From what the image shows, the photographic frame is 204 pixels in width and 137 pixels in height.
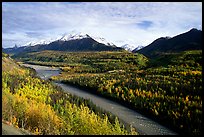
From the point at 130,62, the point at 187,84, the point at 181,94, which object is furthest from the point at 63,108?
the point at 130,62

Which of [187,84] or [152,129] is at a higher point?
[187,84]

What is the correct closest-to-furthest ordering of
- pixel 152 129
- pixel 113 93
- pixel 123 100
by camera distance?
1. pixel 152 129
2. pixel 123 100
3. pixel 113 93

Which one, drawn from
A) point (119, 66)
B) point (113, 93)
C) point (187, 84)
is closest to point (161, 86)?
point (187, 84)

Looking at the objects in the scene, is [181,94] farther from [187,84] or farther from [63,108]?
[63,108]

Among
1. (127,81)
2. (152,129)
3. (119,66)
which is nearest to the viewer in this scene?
(152,129)

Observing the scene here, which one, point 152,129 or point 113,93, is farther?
point 113,93

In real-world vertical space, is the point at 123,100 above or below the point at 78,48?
below

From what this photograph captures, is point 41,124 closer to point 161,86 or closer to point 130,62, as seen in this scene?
point 161,86

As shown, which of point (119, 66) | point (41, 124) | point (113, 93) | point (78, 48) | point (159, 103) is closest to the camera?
point (41, 124)

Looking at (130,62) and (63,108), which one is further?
(130,62)
